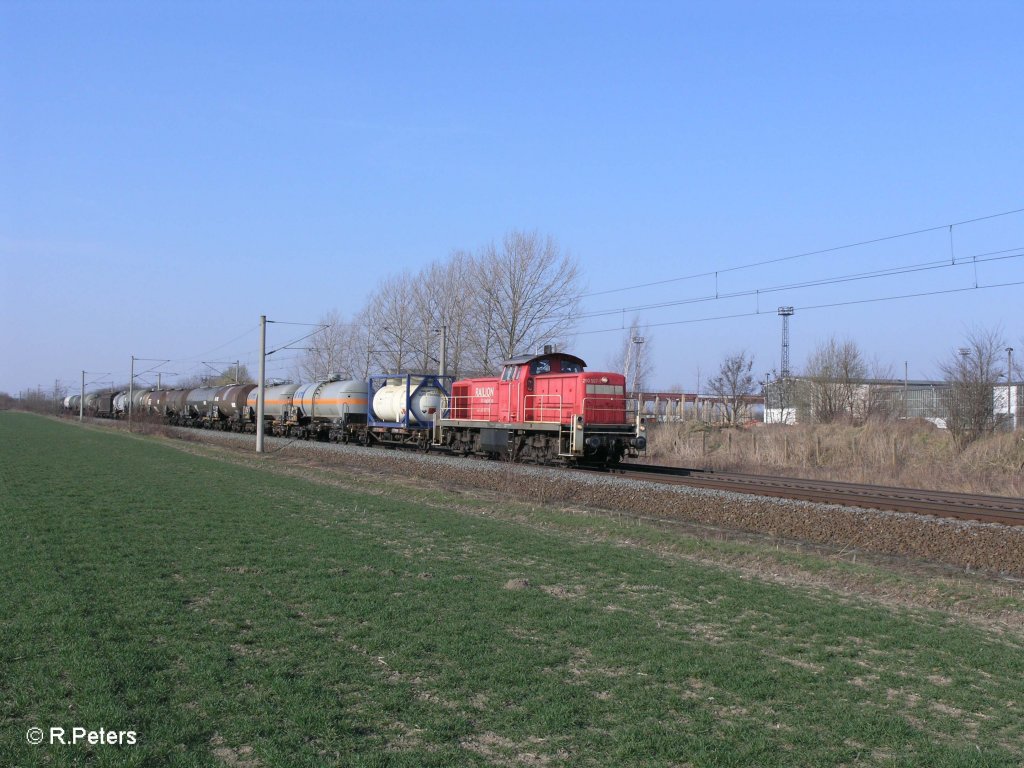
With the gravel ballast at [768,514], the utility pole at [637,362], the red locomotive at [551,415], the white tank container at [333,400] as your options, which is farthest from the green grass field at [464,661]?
the utility pole at [637,362]

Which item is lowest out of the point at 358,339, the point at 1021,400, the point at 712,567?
the point at 712,567

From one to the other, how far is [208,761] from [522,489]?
15846mm

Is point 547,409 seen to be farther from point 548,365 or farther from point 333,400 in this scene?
point 333,400

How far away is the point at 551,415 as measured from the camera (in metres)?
25.8

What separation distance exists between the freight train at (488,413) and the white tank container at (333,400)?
0.05m

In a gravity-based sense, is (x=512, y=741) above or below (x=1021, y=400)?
below

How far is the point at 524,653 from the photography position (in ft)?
23.0

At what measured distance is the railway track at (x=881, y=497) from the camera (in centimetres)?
1623

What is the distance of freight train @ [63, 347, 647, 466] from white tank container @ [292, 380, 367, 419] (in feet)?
0.16

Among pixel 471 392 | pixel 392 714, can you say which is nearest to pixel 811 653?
pixel 392 714

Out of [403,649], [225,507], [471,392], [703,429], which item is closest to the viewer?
[403,649]

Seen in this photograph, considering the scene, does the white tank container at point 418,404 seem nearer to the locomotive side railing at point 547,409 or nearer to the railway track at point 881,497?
the locomotive side railing at point 547,409

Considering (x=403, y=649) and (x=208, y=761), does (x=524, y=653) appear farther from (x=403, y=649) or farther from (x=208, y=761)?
(x=208, y=761)

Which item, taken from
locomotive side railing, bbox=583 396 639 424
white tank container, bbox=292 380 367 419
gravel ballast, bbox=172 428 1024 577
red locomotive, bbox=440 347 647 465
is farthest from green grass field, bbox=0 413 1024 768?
white tank container, bbox=292 380 367 419
